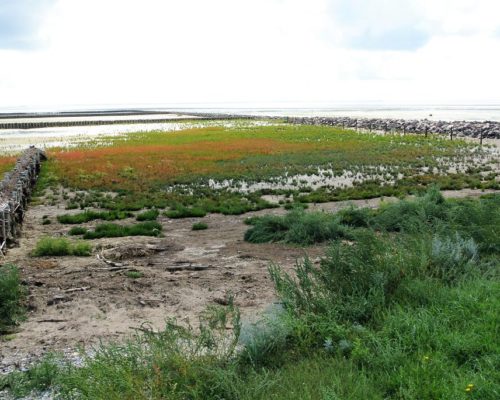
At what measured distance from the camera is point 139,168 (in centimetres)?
2727

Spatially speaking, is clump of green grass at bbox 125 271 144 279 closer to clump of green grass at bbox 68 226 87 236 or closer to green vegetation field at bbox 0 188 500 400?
green vegetation field at bbox 0 188 500 400

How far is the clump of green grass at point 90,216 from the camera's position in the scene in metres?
15.0

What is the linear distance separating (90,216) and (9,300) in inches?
311

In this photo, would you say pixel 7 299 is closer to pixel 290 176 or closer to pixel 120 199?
pixel 120 199

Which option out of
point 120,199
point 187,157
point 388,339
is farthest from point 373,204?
point 187,157

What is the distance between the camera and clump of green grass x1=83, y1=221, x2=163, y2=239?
13.1 m

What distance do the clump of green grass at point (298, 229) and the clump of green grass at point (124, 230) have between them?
8.89 feet

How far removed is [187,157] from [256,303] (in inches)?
966

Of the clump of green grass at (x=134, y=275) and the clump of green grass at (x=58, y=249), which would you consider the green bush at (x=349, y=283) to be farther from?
the clump of green grass at (x=58, y=249)

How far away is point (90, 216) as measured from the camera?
Result: 15406 mm

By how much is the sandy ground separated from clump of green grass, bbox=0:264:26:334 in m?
0.18

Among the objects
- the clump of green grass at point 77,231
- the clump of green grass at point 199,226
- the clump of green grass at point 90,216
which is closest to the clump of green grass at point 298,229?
the clump of green grass at point 199,226

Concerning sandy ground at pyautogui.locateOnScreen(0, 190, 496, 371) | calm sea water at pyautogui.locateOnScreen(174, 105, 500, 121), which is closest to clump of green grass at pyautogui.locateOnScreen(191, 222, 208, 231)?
sandy ground at pyautogui.locateOnScreen(0, 190, 496, 371)

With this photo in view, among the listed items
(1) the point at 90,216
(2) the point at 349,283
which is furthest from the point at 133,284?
(1) the point at 90,216
